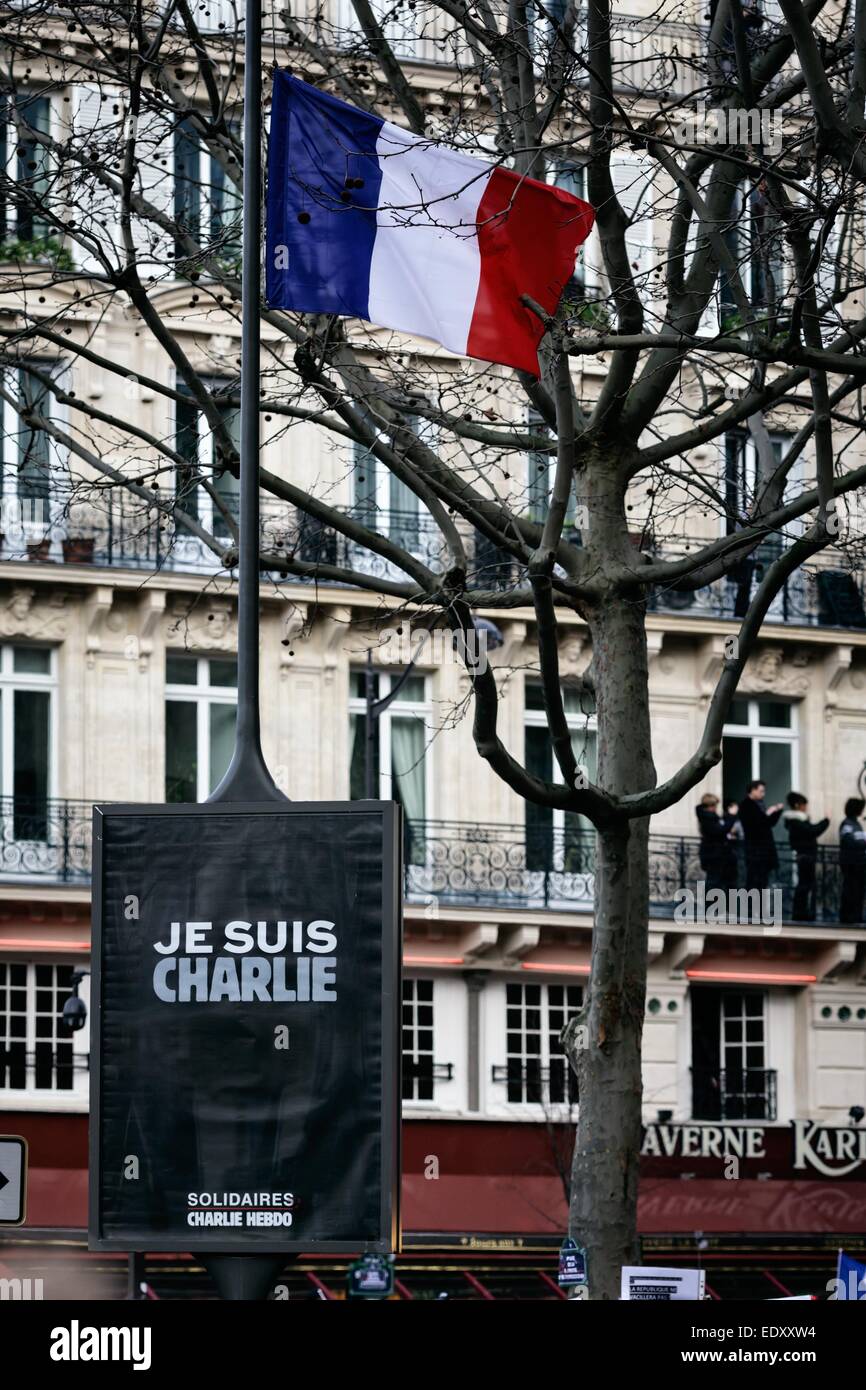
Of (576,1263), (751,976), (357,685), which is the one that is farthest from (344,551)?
(576,1263)

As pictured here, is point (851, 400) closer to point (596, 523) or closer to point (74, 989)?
point (74, 989)

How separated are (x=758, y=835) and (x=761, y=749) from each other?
1667 mm

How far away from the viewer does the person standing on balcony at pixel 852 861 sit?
35.9 meters

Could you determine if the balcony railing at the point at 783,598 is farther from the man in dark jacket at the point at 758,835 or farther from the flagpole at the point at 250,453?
the flagpole at the point at 250,453

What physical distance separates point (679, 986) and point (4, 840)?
369 inches

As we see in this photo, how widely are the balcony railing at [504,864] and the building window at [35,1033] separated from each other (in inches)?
50.8

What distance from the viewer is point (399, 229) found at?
13508mm

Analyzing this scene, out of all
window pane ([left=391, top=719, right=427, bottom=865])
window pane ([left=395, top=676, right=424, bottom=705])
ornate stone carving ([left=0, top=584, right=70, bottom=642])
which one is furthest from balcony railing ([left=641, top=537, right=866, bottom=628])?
ornate stone carving ([left=0, top=584, right=70, bottom=642])

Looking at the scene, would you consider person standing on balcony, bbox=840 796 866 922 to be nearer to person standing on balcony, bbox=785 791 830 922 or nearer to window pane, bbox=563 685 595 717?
person standing on balcony, bbox=785 791 830 922

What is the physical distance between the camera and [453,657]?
3428 centimetres

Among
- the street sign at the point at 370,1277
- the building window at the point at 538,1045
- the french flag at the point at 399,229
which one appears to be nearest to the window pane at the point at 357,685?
the building window at the point at 538,1045

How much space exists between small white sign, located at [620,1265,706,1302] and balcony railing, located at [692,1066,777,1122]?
17.6 metres

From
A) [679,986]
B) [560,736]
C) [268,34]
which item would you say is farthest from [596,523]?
[679,986]

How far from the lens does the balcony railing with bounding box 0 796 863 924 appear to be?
32531 millimetres
